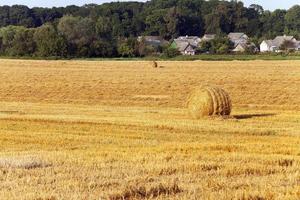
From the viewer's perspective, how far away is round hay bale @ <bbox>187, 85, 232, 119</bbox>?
21500mm

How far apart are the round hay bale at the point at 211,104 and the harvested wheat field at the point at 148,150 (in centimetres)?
28

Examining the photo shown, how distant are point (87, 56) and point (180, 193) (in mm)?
82560

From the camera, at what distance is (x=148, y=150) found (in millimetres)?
12938

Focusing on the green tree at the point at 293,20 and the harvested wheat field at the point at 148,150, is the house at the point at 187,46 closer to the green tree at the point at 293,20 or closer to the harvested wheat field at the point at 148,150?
the green tree at the point at 293,20

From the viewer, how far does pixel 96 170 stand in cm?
991

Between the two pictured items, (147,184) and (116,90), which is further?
(116,90)

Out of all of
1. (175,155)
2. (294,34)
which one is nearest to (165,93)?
(175,155)

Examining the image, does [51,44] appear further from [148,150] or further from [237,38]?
[148,150]

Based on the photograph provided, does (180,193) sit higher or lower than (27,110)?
higher

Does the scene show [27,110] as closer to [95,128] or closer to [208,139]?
[95,128]

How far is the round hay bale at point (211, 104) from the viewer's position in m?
21.5

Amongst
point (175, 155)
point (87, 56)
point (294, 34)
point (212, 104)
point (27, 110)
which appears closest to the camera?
point (175, 155)

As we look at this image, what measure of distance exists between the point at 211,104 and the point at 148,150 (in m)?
8.80

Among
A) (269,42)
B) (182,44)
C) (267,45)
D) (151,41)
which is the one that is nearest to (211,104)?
(151,41)
